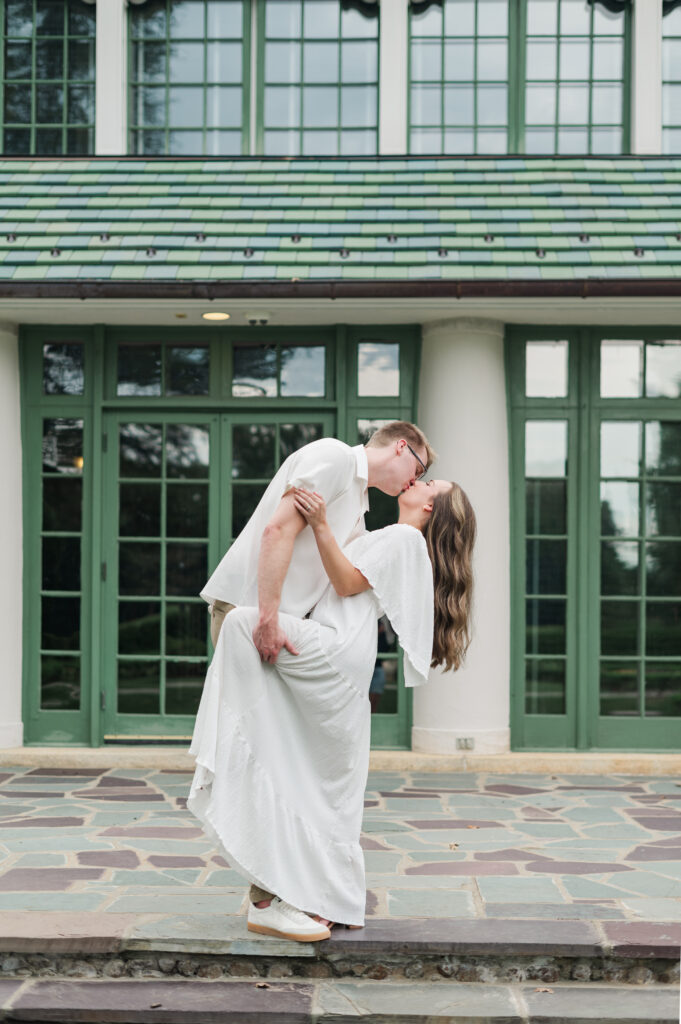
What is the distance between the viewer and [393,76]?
910 centimetres

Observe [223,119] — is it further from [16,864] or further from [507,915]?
[507,915]

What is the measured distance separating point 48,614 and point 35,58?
441 cm

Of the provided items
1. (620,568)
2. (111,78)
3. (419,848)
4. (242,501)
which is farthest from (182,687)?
(111,78)

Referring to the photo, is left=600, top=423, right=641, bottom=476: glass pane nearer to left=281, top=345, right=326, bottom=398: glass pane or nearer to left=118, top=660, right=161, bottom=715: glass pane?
left=281, top=345, right=326, bottom=398: glass pane

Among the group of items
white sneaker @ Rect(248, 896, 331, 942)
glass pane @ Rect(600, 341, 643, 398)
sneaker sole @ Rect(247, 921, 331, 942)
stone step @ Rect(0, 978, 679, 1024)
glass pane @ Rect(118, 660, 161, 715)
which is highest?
glass pane @ Rect(600, 341, 643, 398)

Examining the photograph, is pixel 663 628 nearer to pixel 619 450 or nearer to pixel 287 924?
pixel 619 450

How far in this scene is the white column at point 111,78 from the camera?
9.14m

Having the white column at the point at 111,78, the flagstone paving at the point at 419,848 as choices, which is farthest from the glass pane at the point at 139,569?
the white column at the point at 111,78

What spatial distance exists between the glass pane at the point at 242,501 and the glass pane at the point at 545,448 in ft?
6.37

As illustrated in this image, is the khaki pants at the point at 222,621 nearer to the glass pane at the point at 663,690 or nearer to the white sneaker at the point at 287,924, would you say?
the white sneaker at the point at 287,924

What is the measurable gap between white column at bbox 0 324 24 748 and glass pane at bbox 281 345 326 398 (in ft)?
6.44

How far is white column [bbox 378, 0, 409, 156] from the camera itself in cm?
910


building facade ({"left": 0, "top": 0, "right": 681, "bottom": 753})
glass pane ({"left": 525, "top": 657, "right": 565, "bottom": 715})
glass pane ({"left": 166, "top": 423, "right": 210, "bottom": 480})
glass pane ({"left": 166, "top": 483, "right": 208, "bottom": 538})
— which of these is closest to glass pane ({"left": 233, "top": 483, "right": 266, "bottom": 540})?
building facade ({"left": 0, "top": 0, "right": 681, "bottom": 753})

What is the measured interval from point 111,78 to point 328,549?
6196 millimetres
